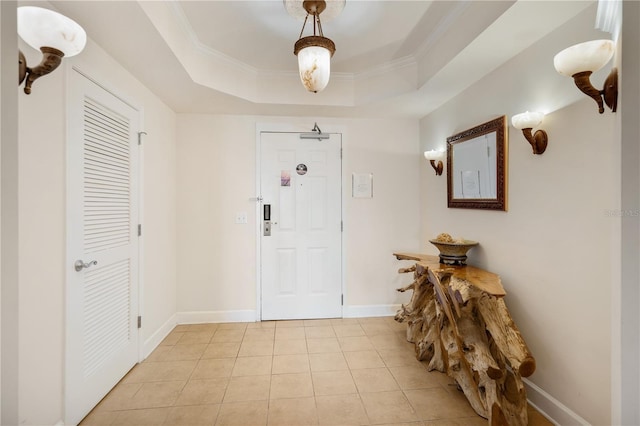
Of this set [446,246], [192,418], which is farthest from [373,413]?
[446,246]

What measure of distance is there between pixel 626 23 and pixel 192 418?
92.6 inches

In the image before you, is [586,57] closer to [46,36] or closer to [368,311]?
[46,36]

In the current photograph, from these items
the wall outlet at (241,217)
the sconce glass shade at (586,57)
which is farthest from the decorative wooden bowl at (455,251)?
the wall outlet at (241,217)

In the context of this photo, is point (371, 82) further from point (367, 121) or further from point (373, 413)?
point (373, 413)

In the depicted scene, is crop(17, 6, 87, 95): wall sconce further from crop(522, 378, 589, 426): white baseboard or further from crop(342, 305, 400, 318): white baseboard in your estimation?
crop(342, 305, 400, 318): white baseboard

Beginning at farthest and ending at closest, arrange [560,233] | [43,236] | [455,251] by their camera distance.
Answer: [455,251], [560,233], [43,236]

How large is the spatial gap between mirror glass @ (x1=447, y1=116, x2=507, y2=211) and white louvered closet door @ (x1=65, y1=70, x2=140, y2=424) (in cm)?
265

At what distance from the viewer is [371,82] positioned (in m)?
2.68

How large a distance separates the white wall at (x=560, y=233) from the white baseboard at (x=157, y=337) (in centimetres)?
282

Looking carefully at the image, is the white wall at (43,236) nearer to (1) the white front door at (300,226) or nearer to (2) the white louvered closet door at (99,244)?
(2) the white louvered closet door at (99,244)

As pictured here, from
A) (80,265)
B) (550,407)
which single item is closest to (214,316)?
(80,265)

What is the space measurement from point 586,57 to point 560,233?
2.92ft

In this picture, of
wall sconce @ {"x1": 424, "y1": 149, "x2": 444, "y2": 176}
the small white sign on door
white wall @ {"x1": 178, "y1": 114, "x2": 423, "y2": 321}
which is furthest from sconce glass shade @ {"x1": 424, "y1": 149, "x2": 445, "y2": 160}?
the small white sign on door

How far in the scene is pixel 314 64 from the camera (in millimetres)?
1542
